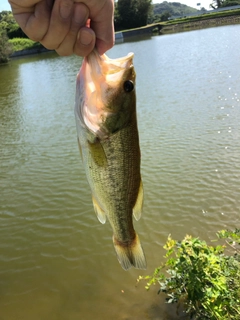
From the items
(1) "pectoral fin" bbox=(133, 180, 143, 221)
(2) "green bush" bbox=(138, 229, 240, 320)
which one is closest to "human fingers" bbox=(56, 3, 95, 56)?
(1) "pectoral fin" bbox=(133, 180, 143, 221)

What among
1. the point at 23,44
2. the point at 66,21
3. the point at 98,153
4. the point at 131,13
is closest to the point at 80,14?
the point at 66,21

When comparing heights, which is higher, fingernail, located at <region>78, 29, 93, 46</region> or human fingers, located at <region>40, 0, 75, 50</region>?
human fingers, located at <region>40, 0, 75, 50</region>

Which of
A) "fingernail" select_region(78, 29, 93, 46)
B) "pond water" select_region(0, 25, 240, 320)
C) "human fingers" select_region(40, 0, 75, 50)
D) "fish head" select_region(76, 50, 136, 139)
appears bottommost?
"pond water" select_region(0, 25, 240, 320)

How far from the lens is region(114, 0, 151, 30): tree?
83.9 meters

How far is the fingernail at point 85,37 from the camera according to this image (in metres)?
1.58

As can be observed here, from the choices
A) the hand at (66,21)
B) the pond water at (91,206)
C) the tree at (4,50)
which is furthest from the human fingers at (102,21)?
the tree at (4,50)

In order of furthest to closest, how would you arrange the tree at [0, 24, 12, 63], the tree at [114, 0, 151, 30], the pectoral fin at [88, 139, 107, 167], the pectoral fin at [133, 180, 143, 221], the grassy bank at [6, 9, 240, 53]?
the tree at [114, 0, 151, 30] < the grassy bank at [6, 9, 240, 53] < the tree at [0, 24, 12, 63] < the pectoral fin at [133, 180, 143, 221] < the pectoral fin at [88, 139, 107, 167]

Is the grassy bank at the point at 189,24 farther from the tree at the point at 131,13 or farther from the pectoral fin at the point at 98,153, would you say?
the pectoral fin at the point at 98,153

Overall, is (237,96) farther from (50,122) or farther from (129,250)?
(129,250)

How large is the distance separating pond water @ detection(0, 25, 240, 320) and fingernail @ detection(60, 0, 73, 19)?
380cm

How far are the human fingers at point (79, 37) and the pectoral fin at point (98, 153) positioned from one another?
55 centimetres

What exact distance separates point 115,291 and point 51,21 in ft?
13.7

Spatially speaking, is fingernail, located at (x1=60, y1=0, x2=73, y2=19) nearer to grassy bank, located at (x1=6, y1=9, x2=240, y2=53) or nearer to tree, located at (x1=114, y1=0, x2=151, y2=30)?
grassy bank, located at (x1=6, y1=9, x2=240, y2=53)

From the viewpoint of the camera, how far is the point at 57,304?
473cm
